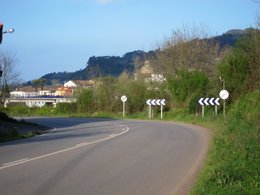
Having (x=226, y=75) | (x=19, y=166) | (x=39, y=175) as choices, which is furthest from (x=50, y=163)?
(x=226, y=75)

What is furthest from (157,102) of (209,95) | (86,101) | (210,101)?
(86,101)

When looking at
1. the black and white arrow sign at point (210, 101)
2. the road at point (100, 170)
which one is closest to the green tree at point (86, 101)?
the black and white arrow sign at point (210, 101)

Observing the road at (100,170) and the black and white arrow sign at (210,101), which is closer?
the road at (100,170)

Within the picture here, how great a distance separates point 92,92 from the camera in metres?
72.1

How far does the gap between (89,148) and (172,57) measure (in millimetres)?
45866

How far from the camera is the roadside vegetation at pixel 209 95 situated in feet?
37.8

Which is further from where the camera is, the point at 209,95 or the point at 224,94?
the point at 209,95

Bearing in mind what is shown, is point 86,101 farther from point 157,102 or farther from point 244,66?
point 244,66

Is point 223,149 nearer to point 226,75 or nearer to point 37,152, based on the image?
point 37,152

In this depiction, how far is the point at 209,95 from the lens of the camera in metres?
49.1

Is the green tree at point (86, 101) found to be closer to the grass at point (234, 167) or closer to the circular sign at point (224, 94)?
the circular sign at point (224, 94)

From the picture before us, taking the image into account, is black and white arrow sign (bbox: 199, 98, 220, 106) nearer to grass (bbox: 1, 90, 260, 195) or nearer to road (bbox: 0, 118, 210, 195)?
grass (bbox: 1, 90, 260, 195)

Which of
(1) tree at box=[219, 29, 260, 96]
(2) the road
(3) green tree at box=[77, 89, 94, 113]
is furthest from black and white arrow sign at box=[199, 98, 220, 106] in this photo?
(3) green tree at box=[77, 89, 94, 113]

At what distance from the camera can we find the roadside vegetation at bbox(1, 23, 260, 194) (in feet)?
37.8
